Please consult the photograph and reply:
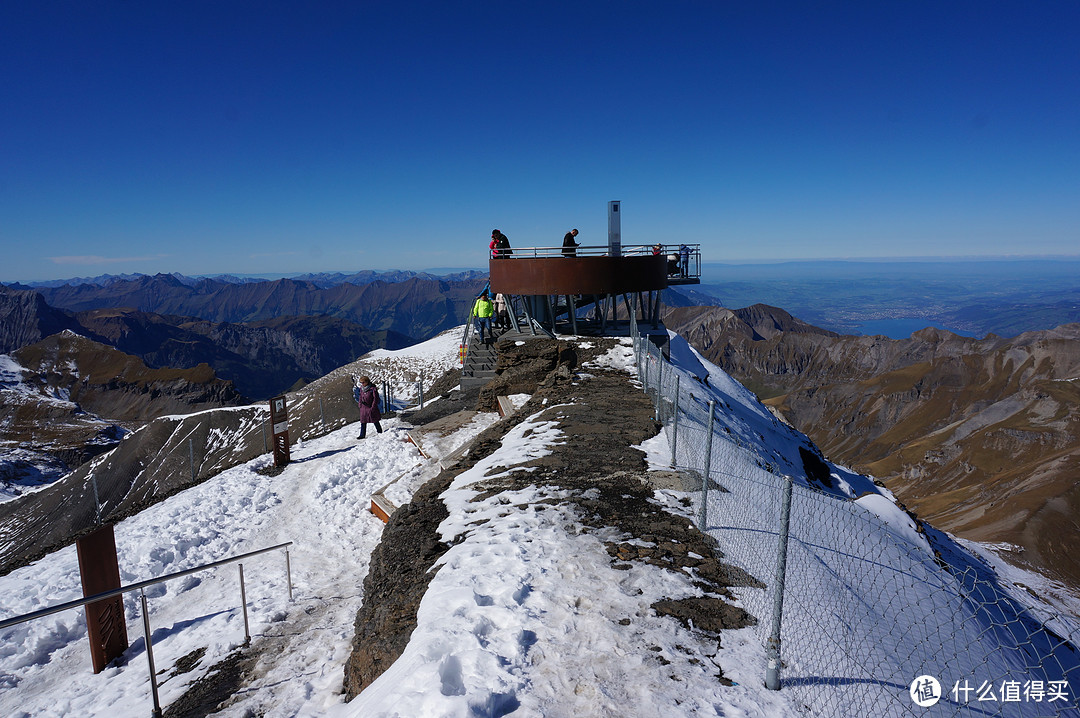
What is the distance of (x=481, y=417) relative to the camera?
53.1 ft

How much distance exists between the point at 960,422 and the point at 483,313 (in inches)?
3651

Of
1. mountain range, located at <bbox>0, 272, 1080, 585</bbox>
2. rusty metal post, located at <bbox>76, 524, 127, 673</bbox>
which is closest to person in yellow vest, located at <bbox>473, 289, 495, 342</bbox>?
rusty metal post, located at <bbox>76, 524, 127, 673</bbox>

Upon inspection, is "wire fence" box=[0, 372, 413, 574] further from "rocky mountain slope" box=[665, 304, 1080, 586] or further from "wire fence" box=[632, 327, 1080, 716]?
"rocky mountain slope" box=[665, 304, 1080, 586]

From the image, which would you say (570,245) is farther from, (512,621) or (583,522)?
(512,621)

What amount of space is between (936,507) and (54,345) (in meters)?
156

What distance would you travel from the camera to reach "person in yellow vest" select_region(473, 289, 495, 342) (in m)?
21.0

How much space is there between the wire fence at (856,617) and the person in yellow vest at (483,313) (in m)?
12.0

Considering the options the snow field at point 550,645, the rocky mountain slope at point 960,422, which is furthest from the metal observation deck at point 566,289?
the rocky mountain slope at point 960,422

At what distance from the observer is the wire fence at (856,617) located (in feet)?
14.1

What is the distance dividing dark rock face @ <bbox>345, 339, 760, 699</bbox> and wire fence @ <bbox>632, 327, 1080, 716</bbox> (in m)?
0.44

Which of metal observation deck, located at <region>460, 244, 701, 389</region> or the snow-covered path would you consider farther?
metal observation deck, located at <region>460, 244, 701, 389</region>

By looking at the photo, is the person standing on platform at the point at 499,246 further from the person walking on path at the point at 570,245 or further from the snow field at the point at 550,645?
the snow field at the point at 550,645

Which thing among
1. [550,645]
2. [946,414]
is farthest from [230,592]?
[946,414]

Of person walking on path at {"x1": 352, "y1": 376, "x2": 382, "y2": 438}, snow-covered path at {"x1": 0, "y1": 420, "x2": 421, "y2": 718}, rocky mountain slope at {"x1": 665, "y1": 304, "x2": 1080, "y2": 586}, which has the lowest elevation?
rocky mountain slope at {"x1": 665, "y1": 304, "x2": 1080, "y2": 586}
